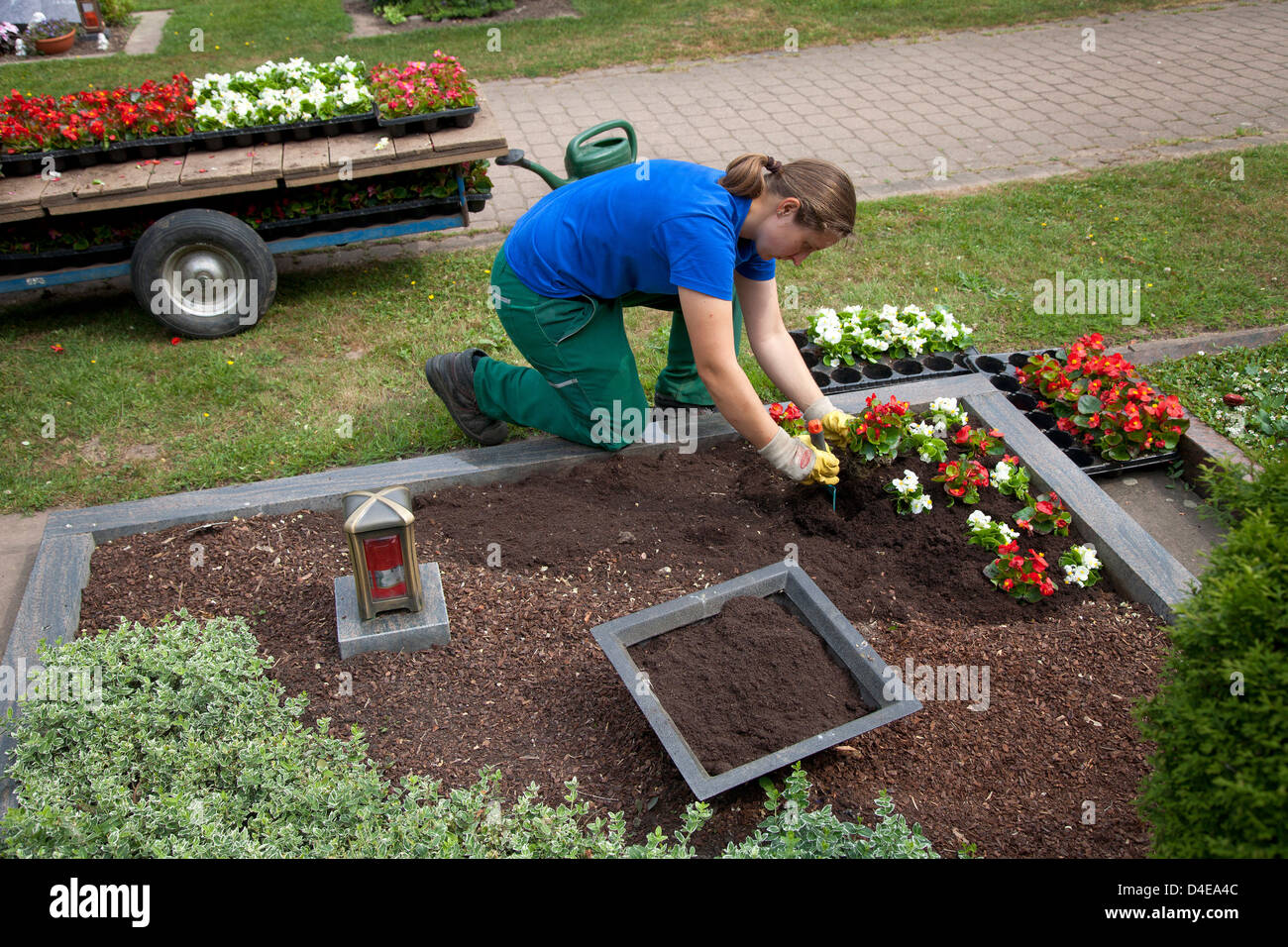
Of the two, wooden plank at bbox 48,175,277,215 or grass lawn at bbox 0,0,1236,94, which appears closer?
wooden plank at bbox 48,175,277,215

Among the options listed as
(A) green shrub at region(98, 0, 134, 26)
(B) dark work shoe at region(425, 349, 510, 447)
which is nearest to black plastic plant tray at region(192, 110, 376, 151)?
(B) dark work shoe at region(425, 349, 510, 447)

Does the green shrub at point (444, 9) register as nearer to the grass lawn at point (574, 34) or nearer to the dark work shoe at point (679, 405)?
the grass lawn at point (574, 34)

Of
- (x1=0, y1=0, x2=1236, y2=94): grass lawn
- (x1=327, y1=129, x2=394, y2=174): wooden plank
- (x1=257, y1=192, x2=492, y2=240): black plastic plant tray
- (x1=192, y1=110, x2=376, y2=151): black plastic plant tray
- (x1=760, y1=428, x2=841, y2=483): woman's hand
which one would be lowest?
(x1=760, y1=428, x2=841, y2=483): woman's hand

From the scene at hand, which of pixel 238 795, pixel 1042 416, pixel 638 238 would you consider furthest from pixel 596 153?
pixel 238 795

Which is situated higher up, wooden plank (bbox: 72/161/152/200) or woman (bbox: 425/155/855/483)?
wooden plank (bbox: 72/161/152/200)

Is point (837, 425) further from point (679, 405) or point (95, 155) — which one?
point (95, 155)

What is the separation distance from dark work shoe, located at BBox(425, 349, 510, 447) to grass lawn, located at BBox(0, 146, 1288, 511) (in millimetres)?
284

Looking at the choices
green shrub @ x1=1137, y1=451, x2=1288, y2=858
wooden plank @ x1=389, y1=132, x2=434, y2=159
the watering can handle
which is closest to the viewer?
green shrub @ x1=1137, y1=451, x2=1288, y2=858

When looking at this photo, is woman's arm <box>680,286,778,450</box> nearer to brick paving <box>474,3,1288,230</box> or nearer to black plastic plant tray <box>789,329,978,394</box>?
black plastic plant tray <box>789,329,978,394</box>

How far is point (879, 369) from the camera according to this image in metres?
4.59

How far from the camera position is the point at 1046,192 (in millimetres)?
6582

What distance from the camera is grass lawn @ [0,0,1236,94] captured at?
9867 mm

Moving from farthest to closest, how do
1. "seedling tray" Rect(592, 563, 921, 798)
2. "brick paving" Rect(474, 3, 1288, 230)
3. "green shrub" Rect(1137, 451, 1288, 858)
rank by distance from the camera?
"brick paving" Rect(474, 3, 1288, 230) < "seedling tray" Rect(592, 563, 921, 798) < "green shrub" Rect(1137, 451, 1288, 858)
